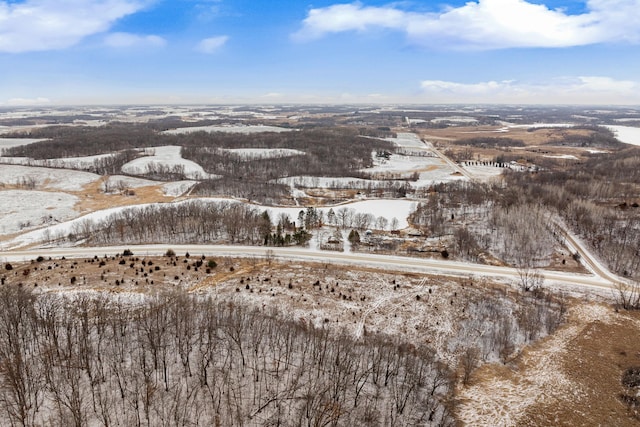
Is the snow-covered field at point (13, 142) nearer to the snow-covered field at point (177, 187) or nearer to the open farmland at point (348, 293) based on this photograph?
the open farmland at point (348, 293)

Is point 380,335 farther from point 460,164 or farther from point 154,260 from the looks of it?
point 460,164

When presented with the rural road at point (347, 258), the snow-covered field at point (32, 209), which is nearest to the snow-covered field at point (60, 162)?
the snow-covered field at point (32, 209)

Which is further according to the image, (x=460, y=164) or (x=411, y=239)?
(x=460, y=164)

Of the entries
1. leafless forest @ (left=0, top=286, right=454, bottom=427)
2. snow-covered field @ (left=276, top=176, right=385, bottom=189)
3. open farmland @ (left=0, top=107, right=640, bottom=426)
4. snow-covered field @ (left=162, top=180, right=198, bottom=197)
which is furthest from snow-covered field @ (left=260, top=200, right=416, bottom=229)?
leafless forest @ (left=0, top=286, right=454, bottom=427)

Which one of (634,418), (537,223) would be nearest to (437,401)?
(634,418)

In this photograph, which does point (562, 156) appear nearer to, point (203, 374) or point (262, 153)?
point (262, 153)

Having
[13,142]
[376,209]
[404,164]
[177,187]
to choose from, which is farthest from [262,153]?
[13,142]
